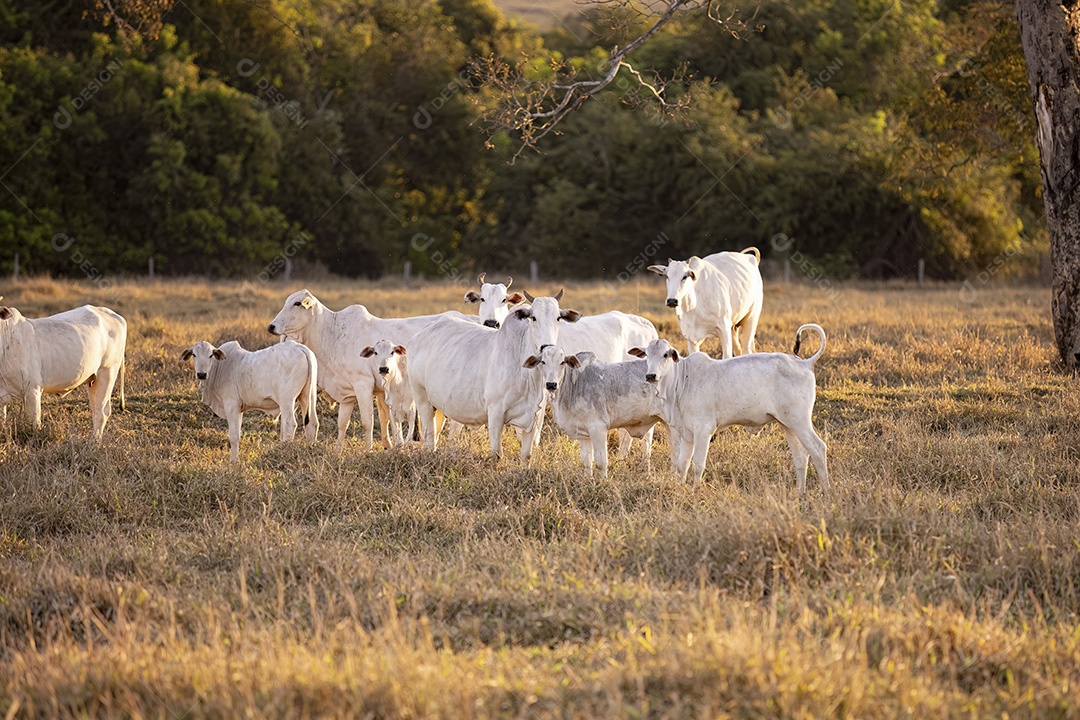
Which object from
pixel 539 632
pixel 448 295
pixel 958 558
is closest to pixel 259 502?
pixel 539 632

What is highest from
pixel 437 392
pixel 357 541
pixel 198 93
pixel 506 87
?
pixel 198 93

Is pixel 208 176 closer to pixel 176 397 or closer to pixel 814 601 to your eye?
pixel 176 397

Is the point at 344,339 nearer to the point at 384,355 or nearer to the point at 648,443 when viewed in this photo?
the point at 384,355

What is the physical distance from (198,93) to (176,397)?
25.6 meters

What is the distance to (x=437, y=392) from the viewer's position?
32.7 feet

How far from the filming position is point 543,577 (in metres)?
6.02

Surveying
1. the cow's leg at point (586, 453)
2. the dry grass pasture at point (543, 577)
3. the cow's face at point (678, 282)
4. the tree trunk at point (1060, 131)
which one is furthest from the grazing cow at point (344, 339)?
the tree trunk at point (1060, 131)

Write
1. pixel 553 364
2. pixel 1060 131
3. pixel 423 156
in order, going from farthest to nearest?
pixel 423 156 < pixel 1060 131 < pixel 553 364

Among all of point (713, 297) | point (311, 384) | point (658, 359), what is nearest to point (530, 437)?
point (658, 359)

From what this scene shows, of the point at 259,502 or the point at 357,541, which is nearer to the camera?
the point at 357,541

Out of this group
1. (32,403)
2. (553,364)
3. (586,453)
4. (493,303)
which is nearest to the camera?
(553,364)

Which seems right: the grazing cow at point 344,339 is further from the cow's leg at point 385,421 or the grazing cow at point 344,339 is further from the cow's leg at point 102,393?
the cow's leg at point 102,393

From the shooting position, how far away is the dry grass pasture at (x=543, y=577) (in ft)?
14.7

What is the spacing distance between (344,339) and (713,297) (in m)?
5.09
